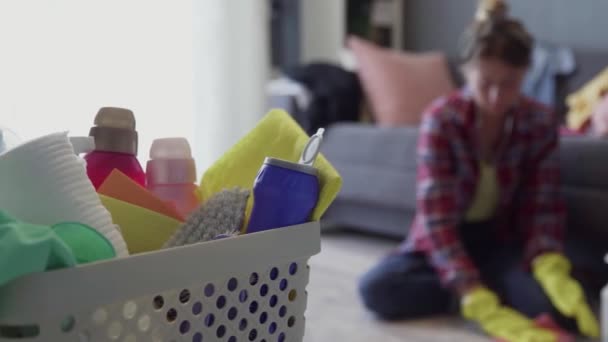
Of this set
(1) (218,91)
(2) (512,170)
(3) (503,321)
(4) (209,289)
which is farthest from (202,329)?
(1) (218,91)

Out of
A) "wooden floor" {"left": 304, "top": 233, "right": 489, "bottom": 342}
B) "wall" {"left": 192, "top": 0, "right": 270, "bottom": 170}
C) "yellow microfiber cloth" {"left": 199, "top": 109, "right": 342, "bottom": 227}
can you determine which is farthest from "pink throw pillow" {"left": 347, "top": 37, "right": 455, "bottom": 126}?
"yellow microfiber cloth" {"left": 199, "top": 109, "right": 342, "bottom": 227}

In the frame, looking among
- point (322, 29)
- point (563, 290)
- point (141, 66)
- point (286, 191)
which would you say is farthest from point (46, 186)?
point (322, 29)

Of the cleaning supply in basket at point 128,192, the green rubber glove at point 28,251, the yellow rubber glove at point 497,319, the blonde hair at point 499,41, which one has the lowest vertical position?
the yellow rubber glove at point 497,319

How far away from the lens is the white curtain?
1468mm

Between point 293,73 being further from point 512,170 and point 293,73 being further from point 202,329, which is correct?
point 202,329

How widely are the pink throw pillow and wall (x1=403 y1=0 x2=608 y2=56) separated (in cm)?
55

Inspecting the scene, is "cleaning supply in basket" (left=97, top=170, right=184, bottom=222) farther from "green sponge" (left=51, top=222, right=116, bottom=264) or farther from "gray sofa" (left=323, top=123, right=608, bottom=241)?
"gray sofa" (left=323, top=123, right=608, bottom=241)

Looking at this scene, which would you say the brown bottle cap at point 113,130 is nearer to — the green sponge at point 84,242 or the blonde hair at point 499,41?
the green sponge at point 84,242

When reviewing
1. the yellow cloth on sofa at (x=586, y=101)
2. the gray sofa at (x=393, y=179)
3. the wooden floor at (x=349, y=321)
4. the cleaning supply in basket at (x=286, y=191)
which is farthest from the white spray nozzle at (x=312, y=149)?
the yellow cloth on sofa at (x=586, y=101)

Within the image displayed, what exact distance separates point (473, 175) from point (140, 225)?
1059 millimetres

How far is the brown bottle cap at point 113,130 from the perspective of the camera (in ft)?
1.88

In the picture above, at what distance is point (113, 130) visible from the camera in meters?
0.58

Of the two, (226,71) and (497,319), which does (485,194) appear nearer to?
(497,319)

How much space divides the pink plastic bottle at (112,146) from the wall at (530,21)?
2.34 m
